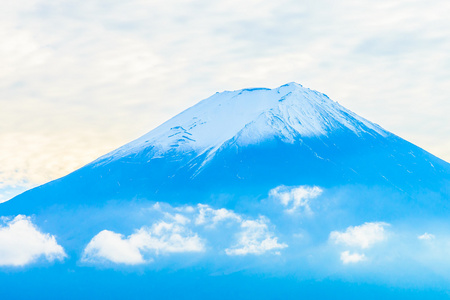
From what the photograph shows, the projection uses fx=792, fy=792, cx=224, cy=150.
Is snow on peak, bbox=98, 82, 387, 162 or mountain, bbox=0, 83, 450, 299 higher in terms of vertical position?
snow on peak, bbox=98, 82, 387, 162

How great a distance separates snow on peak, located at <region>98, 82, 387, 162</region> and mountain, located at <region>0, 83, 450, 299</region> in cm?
26

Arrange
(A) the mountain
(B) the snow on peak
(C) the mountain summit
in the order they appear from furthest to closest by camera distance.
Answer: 1. (B) the snow on peak
2. (C) the mountain summit
3. (A) the mountain

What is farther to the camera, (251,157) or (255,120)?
(251,157)

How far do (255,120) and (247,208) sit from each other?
17.9 metres

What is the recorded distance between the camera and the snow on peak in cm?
15512

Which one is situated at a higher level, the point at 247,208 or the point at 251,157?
the point at 251,157

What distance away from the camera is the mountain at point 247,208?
452 feet

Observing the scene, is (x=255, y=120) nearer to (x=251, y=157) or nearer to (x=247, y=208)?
(x=251, y=157)

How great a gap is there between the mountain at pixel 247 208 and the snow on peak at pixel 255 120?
0.84ft

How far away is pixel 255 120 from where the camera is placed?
154m

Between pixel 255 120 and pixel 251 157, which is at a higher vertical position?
pixel 255 120

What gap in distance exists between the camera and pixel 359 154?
156 meters

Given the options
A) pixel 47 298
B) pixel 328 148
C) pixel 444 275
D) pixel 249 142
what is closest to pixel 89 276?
pixel 47 298

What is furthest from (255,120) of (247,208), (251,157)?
(247,208)
